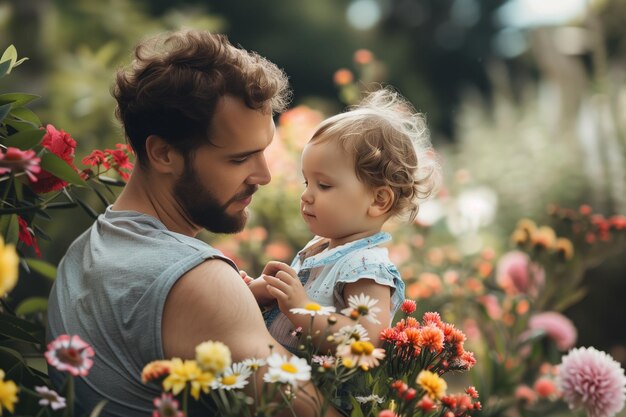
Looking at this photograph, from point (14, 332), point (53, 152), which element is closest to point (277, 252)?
point (53, 152)

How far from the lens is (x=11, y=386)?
1.30 metres

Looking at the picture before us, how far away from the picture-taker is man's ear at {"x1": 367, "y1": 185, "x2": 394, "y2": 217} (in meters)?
2.09

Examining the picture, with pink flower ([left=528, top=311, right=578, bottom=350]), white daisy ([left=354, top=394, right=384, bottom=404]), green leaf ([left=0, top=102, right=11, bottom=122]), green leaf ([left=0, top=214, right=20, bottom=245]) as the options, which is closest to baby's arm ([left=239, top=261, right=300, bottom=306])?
white daisy ([left=354, top=394, right=384, bottom=404])

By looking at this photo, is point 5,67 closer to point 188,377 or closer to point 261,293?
point 261,293

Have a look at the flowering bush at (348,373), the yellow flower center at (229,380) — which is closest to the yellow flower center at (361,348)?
the flowering bush at (348,373)

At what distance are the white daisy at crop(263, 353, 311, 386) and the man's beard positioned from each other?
0.59 meters

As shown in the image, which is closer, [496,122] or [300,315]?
[300,315]

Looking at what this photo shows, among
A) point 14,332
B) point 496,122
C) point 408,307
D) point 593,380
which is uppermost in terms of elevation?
point 408,307

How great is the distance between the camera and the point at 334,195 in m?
2.04

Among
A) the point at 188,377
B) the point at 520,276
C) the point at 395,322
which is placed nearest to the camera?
the point at 188,377

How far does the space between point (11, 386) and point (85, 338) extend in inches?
15.0

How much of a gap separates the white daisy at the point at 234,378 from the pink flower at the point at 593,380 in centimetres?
88

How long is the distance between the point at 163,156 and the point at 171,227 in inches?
6.5

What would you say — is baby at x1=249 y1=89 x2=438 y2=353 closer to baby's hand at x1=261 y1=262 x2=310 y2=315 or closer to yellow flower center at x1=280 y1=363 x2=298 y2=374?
baby's hand at x1=261 y1=262 x2=310 y2=315
